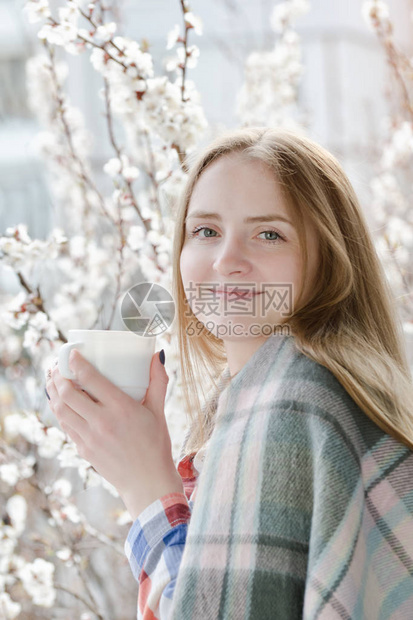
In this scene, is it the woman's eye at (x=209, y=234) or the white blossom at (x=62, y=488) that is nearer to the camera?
the woman's eye at (x=209, y=234)

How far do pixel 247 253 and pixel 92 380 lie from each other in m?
0.24

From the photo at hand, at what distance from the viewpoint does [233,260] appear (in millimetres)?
816

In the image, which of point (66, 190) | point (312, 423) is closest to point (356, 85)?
point (66, 190)

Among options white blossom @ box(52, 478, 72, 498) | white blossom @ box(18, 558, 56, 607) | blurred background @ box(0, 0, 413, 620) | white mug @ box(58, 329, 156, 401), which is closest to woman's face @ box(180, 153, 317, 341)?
white mug @ box(58, 329, 156, 401)

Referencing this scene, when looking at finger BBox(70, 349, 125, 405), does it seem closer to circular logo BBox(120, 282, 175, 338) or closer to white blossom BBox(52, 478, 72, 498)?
circular logo BBox(120, 282, 175, 338)

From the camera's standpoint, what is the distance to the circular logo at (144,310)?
854 millimetres

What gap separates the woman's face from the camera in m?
0.82

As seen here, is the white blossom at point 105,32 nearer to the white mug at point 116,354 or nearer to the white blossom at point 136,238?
the white blossom at point 136,238

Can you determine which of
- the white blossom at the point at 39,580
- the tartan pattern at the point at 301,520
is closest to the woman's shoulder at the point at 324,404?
the tartan pattern at the point at 301,520

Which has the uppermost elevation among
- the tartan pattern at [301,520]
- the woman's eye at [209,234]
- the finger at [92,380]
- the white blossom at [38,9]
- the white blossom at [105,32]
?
the white blossom at [38,9]

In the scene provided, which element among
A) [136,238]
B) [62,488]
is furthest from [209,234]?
[62,488]

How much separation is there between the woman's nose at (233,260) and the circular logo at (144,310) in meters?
0.11

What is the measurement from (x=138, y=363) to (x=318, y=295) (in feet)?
0.82

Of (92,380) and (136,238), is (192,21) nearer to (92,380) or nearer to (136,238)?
(136,238)
